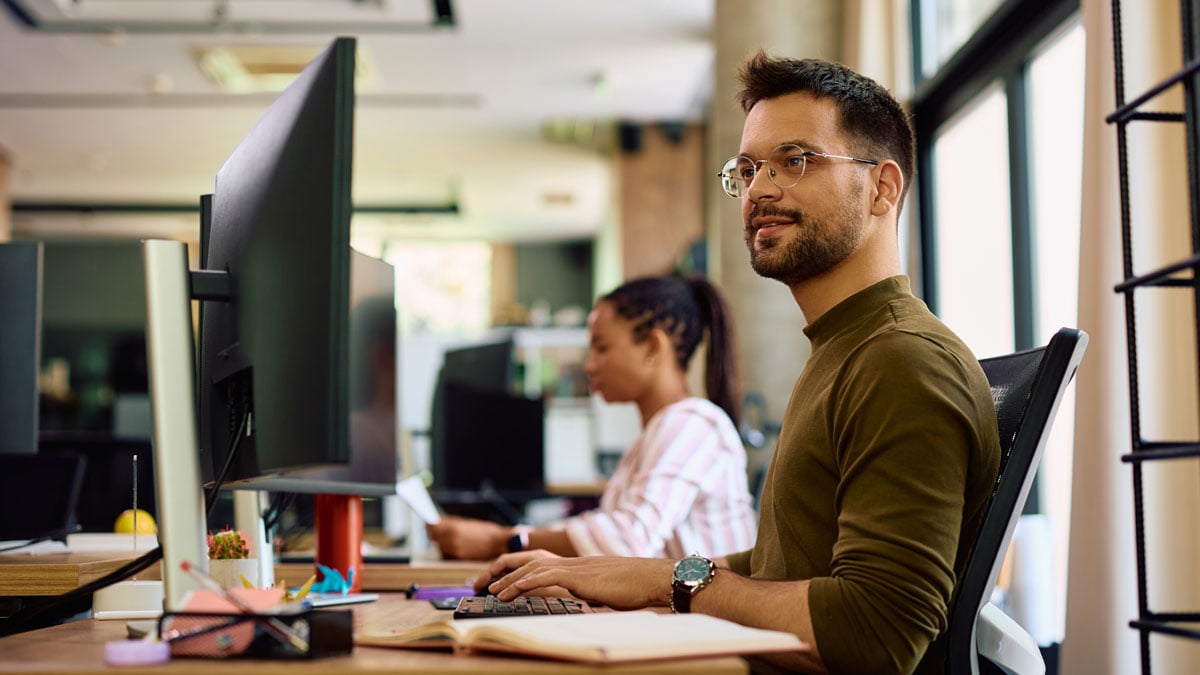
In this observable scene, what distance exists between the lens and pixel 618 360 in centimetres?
272

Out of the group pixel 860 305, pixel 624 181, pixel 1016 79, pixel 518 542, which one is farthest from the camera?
pixel 624 181

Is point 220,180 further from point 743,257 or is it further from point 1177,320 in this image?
point 743,257

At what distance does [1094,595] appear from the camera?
85.7 inches

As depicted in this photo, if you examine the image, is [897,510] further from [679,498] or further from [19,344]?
[19,344]

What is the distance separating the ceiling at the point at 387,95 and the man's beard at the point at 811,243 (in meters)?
5.01

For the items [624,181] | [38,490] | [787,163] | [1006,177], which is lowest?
[38,490]

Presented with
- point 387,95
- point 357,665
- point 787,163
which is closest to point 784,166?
point 787,163

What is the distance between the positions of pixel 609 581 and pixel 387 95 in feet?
22.6

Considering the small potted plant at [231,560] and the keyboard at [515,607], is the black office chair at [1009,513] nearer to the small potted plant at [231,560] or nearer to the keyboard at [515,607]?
A: the keyboard at [515,607]

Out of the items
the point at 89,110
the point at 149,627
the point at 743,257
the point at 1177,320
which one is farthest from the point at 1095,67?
the point at 89,110

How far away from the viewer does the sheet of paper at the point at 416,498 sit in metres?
2.24

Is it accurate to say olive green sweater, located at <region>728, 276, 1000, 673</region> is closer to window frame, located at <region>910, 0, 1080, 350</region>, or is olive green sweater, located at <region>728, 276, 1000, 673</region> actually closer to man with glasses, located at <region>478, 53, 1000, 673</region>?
man with glasses, located at <region>478, 53, 1000, 673</region>

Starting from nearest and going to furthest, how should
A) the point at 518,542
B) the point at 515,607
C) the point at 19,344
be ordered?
the point at 515,607
the point at 19,344
the point at 518,542

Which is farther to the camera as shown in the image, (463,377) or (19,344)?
(463,377)
